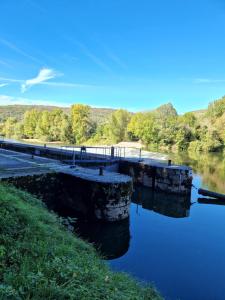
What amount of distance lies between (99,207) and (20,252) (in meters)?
6.21

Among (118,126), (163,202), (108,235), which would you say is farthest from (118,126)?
(108,235)

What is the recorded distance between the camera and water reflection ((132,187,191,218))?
13.2 m

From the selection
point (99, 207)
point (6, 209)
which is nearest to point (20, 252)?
point (6, 209)

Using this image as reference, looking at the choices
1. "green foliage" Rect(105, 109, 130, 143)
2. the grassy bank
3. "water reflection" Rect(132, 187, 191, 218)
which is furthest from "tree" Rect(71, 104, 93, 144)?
the grassy bank

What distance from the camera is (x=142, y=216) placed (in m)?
12.4

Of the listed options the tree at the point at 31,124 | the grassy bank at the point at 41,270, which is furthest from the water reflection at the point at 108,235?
the tree at the point at 31,124

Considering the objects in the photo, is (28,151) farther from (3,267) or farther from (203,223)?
(3,267)

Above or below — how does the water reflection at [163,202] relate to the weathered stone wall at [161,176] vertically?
below

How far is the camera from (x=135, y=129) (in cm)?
5566

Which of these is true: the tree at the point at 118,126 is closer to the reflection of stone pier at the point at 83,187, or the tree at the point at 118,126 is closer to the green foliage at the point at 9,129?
the green foliage at the point at 9,129

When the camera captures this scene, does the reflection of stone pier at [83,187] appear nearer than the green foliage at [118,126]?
Yes

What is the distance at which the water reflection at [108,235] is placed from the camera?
871 centimetres

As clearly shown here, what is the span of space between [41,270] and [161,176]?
43.0 feet

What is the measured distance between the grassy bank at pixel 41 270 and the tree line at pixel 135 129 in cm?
4357
